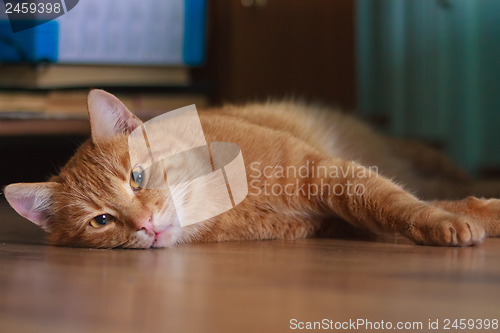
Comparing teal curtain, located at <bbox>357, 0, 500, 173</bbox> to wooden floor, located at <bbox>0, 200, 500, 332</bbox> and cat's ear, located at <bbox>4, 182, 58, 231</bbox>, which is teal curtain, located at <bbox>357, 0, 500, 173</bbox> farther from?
cat's ear, located at <bbox>4, 182, 58, 231</bbox>

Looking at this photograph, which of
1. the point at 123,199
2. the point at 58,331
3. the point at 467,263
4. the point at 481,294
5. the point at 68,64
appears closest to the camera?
the point at 58,331

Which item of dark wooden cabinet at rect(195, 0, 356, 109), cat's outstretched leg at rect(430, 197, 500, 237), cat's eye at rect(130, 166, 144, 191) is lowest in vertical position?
cat's outstretched leg at rect(430, 197, 500, 237)

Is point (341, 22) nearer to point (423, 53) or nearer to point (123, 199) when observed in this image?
point (423, 53)

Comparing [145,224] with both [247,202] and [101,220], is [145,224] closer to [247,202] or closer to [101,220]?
[101,220]

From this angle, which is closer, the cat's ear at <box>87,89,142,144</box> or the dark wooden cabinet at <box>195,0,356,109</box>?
the cat's ear at <box>87,89,142,144</box>

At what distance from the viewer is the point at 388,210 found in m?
1.43

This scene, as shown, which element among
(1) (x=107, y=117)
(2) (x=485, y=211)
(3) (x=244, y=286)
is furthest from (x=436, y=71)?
(3) (x=244, y=286)

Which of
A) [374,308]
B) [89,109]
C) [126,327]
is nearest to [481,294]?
[374,308]

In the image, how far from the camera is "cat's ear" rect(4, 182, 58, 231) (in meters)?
1.52

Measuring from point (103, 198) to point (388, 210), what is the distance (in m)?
0.69

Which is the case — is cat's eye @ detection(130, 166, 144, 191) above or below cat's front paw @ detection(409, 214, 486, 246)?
above

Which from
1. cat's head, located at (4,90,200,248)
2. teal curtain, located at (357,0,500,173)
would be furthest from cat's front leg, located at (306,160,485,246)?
teal curtain, located at (357,0,500,173)

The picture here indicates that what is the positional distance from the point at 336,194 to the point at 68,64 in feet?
6.01

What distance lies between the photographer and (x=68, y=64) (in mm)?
2881
